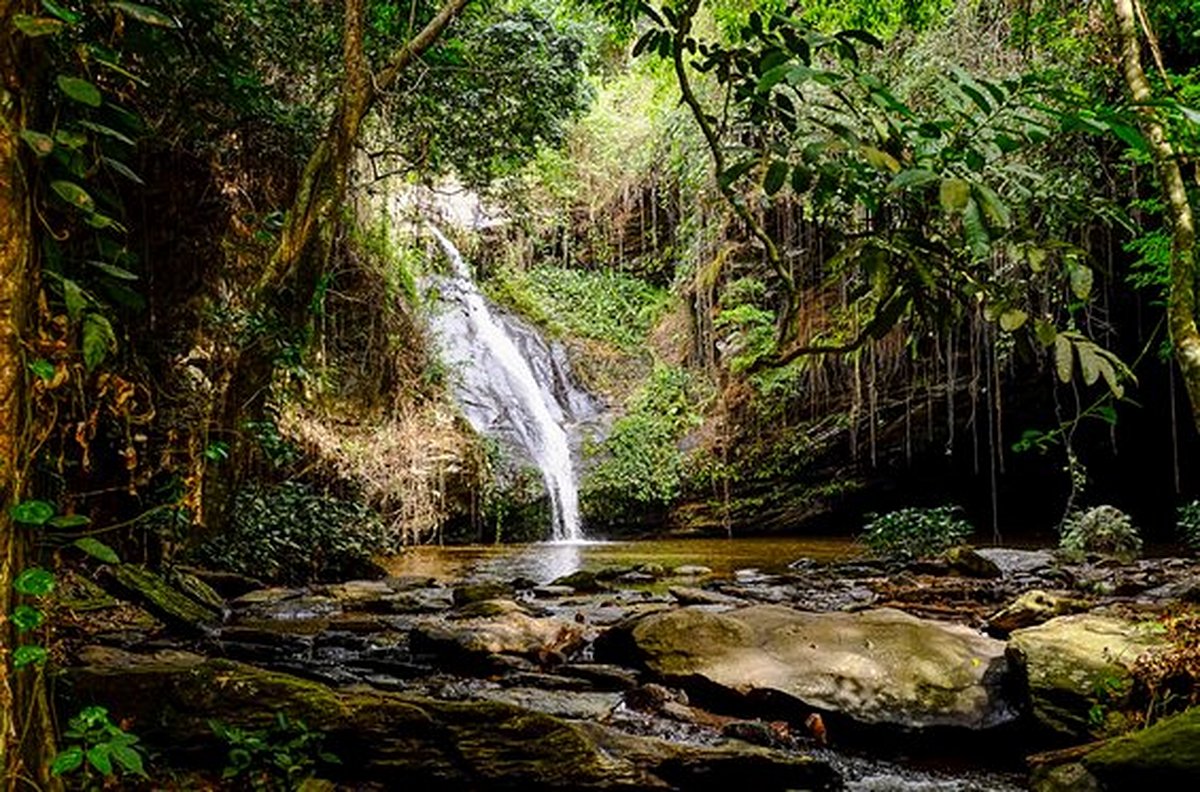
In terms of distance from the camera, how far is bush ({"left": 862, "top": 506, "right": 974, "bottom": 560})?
32.6 ft

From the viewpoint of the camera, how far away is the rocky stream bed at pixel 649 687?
9.14 feet

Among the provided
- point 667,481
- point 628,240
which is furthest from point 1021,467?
point 628,240

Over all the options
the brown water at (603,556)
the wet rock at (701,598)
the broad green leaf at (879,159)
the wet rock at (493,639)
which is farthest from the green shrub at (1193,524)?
the broad green leaf at (879,159)

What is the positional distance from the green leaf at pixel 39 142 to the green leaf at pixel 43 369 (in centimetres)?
34

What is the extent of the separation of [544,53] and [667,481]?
368 inches

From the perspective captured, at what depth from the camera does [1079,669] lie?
3.51 meters

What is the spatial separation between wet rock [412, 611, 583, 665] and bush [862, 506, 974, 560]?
5.67 meters

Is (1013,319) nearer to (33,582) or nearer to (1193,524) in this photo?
(33,582)

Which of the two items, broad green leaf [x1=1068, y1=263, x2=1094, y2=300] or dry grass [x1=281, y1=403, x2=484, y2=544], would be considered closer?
broad green leaf [x1=1068, y1=263, x2=1094, y2=300]

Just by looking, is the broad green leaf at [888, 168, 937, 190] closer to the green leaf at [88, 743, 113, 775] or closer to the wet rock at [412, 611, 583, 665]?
the green leaf at [88, 743, 113, 775]

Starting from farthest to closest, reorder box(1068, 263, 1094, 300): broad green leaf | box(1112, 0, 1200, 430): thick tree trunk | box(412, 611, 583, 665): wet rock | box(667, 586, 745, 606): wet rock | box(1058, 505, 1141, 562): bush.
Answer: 1. box(1058, 505, 1141, 562): bush
2. box(667, 586, 745, 606): wet rock
3. box(412, 611, 583, 665): wet rock
4. box(1112, 0, 1200, 430): thick tree trunk
5. box(1068, 263, 1094, 300): broad green leaf

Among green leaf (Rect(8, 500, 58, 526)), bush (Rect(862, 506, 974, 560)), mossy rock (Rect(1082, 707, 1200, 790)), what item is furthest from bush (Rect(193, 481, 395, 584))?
mossy rock (Rect(1082, 707, 1200, 790))

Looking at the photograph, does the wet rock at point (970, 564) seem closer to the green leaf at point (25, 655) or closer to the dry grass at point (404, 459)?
the dry grass at point (404, 459)

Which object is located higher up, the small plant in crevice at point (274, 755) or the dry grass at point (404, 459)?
the dry grass at point (404, 459)
